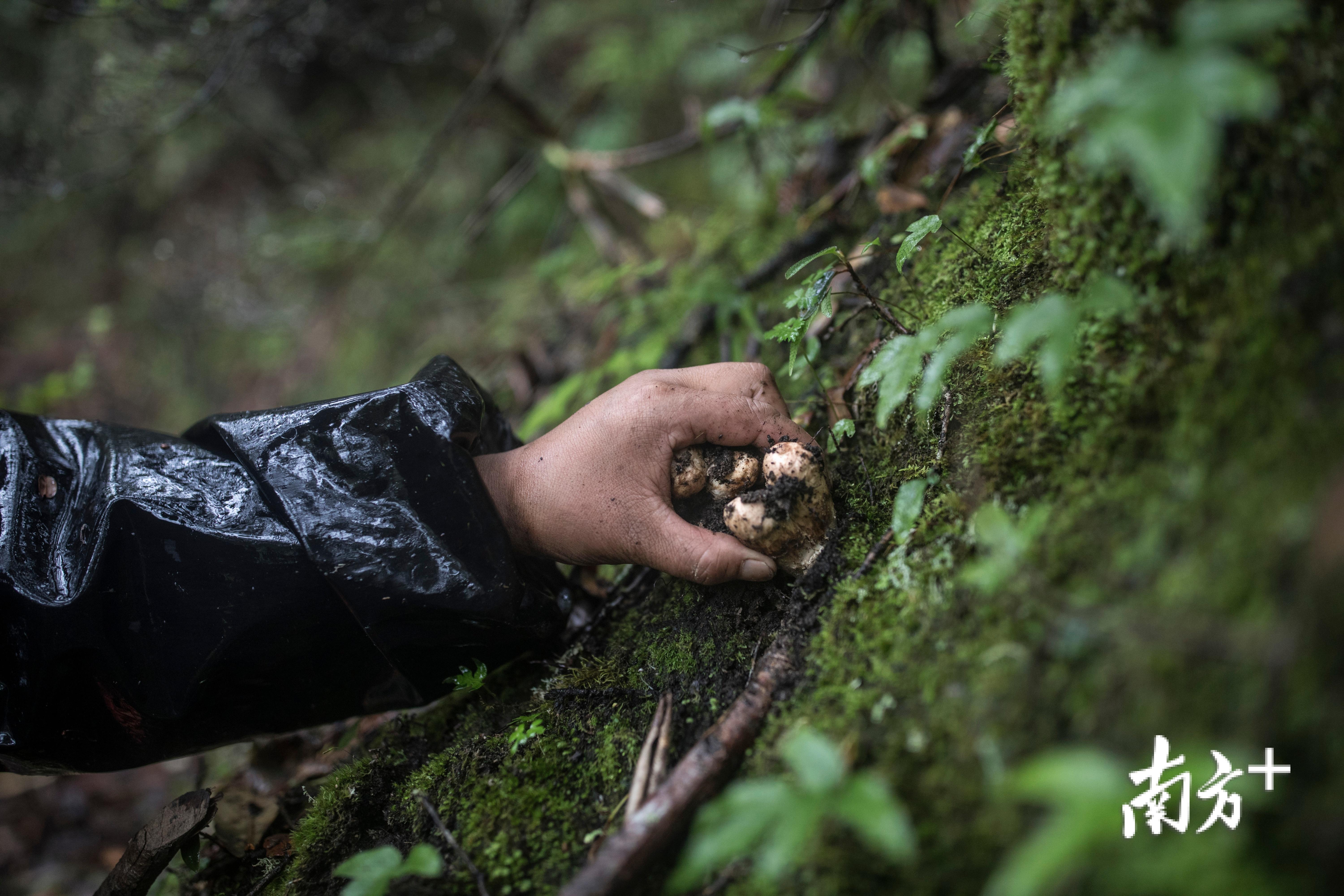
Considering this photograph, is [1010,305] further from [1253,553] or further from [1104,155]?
[1253,553]

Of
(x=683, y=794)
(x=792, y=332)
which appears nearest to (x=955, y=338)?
(x=792, y=332)

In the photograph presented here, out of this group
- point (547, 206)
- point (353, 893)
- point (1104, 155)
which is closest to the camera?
point (1104, 155)

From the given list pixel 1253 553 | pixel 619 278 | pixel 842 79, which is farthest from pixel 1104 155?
pixel 842 79

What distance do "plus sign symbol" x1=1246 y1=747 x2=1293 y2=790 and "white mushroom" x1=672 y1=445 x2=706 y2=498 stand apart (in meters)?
1.30

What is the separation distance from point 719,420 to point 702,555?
0.38 metres

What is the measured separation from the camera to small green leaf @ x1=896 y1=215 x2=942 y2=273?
188 centimetres

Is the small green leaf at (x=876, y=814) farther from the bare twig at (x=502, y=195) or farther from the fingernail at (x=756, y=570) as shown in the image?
the bare twig at (x=502, y=195)

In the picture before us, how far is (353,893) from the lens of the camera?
1475mm

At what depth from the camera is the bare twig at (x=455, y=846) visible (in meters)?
1.56

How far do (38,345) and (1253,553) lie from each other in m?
12.0

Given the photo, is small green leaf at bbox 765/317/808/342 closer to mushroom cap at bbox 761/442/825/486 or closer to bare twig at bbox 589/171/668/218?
mushroom cap at bbox 761/442/825/486

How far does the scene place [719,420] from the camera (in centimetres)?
194

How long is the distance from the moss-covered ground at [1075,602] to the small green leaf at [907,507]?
71 millimetres

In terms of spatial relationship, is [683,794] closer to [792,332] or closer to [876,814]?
[876,814]
